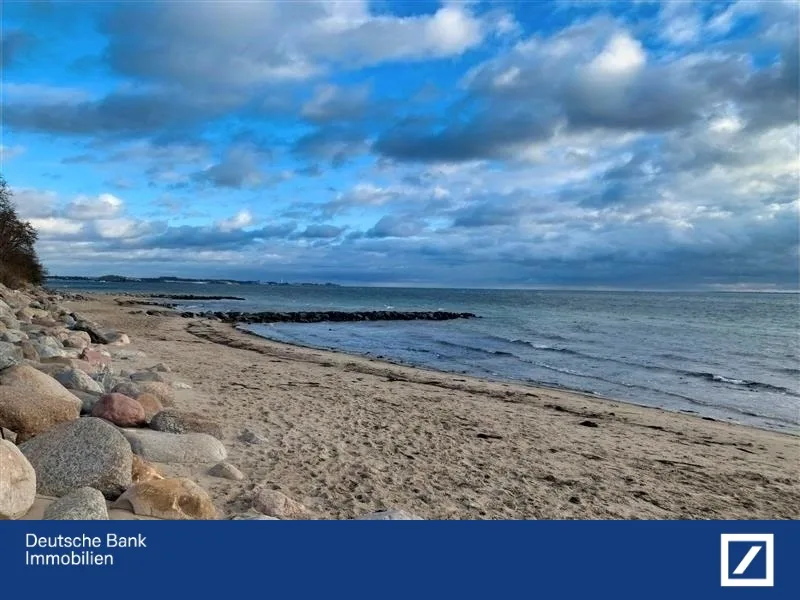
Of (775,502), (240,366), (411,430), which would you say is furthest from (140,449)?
(240,366)

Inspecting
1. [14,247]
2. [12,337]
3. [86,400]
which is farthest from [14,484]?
[14,247]

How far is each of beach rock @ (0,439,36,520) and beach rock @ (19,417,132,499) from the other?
1.33ft

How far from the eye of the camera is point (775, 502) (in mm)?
8328

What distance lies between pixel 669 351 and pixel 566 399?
663 inches

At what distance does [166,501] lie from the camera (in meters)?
5.12

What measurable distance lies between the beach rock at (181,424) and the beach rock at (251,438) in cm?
35

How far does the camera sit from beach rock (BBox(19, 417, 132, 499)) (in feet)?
17.5

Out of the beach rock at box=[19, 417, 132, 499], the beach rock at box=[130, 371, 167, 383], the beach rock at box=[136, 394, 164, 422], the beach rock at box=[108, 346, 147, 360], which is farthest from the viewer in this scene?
the beach rock at box=[108, 346, 147, 360]

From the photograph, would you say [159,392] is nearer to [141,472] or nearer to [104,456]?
[141,472]

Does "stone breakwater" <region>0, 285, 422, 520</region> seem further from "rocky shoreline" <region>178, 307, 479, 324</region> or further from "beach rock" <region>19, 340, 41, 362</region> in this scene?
"rocky shoreline" <region>178, 307, 479, 324</region>

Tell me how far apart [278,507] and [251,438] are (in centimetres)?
320

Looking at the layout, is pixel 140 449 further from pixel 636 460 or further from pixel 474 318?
pixel 474 318
